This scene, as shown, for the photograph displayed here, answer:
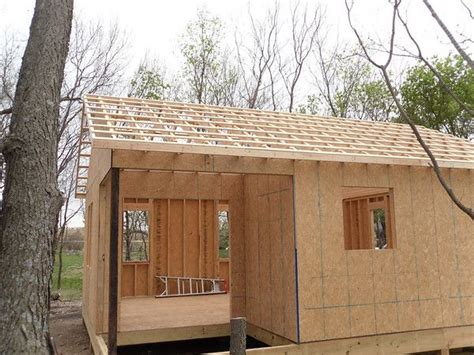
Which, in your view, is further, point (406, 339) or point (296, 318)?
point (406, 339)

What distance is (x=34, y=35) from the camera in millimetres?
4371

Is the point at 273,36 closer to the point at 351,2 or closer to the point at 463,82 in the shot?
the point at 463,82

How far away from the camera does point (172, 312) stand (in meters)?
8.93

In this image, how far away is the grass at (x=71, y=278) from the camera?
15.8 meters

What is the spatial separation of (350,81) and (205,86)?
7346mm

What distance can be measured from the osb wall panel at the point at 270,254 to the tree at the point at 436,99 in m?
12.9

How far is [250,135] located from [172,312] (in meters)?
4.33

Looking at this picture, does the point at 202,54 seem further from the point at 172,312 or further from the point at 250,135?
the point at 250,135

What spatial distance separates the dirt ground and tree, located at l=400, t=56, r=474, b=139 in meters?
14.6

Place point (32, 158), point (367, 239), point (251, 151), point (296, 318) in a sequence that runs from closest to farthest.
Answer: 1. point (32, 158)
2. point (251, 151)
3. point (296, 318)
4. point (367, 239)

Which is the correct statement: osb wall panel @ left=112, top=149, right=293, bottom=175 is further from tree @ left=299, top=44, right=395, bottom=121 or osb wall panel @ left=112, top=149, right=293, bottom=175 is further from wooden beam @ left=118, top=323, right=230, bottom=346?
tree @ left=299, top=44, right=395, bottom=121

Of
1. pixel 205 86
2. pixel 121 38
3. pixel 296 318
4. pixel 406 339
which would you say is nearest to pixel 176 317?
pixel 296 318

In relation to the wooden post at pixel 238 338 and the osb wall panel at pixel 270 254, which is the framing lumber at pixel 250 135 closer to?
the osb wall panel at pixel 270 254

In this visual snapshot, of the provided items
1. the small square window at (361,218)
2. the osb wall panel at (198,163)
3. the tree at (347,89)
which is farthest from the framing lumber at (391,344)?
the tree at (347,89)
